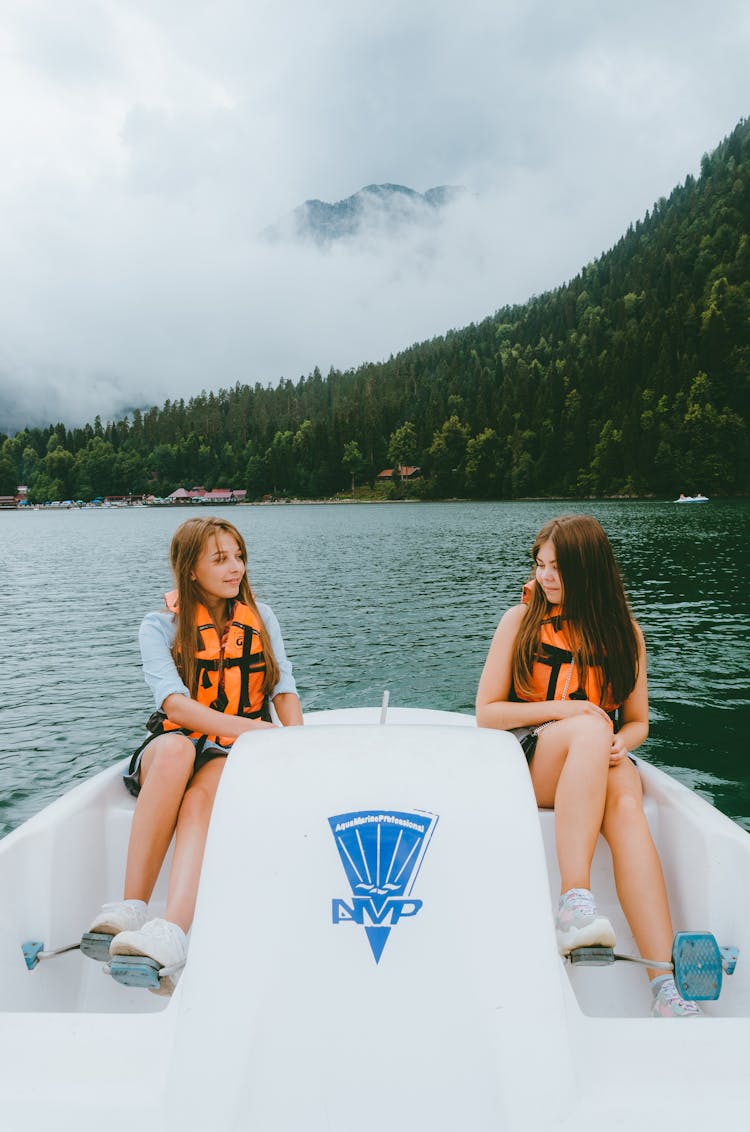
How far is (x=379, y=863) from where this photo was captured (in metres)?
1.42

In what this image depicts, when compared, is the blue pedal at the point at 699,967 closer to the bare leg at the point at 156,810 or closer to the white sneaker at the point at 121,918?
the white sneaker at the point at 121,918

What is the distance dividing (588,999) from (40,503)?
132 metres

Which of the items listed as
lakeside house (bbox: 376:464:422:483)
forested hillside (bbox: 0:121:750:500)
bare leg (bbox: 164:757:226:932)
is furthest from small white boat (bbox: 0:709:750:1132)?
lakeside house (bbox: 376:464:422:483)

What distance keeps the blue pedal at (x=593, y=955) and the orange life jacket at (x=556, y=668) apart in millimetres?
993

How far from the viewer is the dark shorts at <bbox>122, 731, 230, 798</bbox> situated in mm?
2396

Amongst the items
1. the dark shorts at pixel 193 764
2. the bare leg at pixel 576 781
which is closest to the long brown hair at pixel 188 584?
the dark shorts at pixel 193 764

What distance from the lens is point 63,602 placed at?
16.6 meters

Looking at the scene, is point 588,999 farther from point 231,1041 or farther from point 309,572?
point 309,572

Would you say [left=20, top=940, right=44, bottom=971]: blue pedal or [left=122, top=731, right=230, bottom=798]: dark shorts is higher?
[left=122, top=731, right=230, bottom=798]: dark shorts

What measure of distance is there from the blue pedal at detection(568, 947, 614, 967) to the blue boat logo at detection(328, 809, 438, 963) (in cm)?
48

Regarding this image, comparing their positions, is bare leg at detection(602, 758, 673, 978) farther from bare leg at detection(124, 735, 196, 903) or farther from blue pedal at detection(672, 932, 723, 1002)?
bare leg at detection(124, 735, 196, 903)

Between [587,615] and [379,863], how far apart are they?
4.43 feet

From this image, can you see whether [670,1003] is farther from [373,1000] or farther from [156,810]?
[156,810]

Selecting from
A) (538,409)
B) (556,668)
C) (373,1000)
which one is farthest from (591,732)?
(538,409)
